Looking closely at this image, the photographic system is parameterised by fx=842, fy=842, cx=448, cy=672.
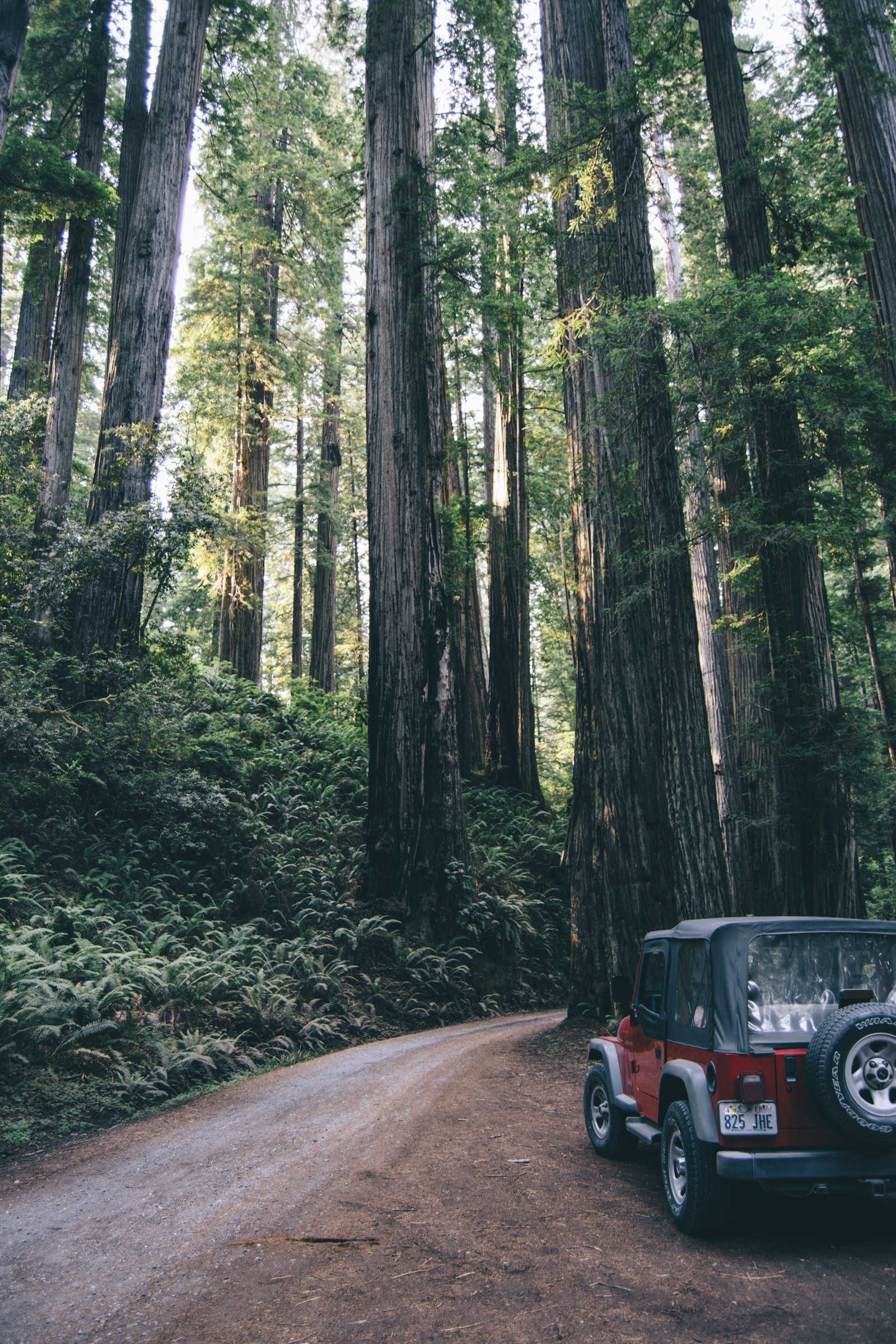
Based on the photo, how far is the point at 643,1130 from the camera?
14.6 ft

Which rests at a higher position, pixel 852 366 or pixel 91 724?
pixel 852 366

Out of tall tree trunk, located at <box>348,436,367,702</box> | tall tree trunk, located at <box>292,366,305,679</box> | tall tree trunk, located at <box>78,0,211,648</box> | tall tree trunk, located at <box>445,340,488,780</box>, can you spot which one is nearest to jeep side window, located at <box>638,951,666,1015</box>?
tall tree trunk, located at <box>78,0,211,648</box>

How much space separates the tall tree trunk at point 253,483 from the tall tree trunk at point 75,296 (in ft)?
12.4

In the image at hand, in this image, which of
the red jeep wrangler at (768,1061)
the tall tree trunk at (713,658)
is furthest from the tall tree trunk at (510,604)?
the red jeep wrangler at (768,1061)

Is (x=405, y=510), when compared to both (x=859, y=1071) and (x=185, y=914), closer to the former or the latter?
(x=185, y=914)

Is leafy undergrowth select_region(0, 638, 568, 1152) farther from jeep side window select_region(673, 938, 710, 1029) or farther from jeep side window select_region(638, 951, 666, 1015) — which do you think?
jeep side window select_region(673, 938, 710, 1029)

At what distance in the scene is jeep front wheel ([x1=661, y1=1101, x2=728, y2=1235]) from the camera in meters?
3.61

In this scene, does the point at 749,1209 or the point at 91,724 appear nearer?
the point at 749,1209

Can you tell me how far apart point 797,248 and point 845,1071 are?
11059 millimetres

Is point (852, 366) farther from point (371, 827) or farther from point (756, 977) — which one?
point (371, 827)

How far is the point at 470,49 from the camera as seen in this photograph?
1294 centimetres

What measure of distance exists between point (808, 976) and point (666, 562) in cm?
482

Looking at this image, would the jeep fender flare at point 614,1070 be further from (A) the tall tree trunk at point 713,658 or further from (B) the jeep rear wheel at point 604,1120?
(A) the tall tree trunk at point 713,658

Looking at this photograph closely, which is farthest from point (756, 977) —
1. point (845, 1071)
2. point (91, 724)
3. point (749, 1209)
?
point (91, 724)
